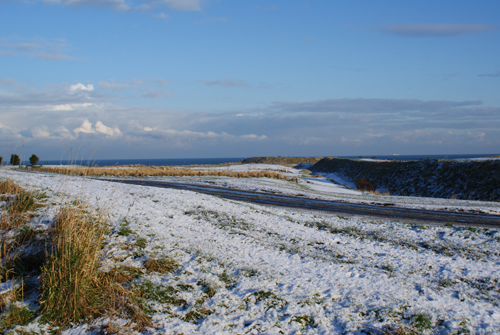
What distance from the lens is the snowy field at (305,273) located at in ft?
14.9

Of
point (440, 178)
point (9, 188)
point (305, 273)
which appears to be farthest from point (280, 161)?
point (305, 273)

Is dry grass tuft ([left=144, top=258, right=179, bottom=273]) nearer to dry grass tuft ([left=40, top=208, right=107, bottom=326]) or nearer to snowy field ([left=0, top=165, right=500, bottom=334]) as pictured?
snowy field ([left=0, top=165, right=500, bottom=334])

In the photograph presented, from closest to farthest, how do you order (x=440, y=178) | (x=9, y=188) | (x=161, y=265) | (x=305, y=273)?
1. (x=161, y=265)
2. (x=305, y=273)
3. (x=9, y=188)
4. (x=440, y=178)

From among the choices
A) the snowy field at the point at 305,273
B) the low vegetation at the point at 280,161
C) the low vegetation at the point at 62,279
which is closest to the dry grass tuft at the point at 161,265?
the low vegetation at the point at 62,279

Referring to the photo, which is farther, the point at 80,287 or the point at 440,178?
the point at 440,178

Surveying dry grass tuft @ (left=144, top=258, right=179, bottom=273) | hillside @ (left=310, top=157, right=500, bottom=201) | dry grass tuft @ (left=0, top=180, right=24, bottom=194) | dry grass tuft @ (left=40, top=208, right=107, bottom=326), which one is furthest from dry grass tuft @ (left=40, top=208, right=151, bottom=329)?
hillside @ (left=310, top=157, right=500, bottom=201)

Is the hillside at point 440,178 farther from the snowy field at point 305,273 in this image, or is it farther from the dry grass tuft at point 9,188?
the dry grass tuft at point 9,188

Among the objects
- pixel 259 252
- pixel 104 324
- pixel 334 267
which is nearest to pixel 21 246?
pixel 104 324

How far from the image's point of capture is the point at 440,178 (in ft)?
98.1

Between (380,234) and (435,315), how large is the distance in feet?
13.6

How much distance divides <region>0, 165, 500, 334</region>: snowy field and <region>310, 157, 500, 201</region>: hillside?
20117 mm

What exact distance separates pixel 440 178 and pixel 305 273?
29.4 meters

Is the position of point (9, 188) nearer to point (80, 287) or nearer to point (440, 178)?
point (80, 287)

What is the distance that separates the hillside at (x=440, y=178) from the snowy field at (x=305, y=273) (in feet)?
66.0
